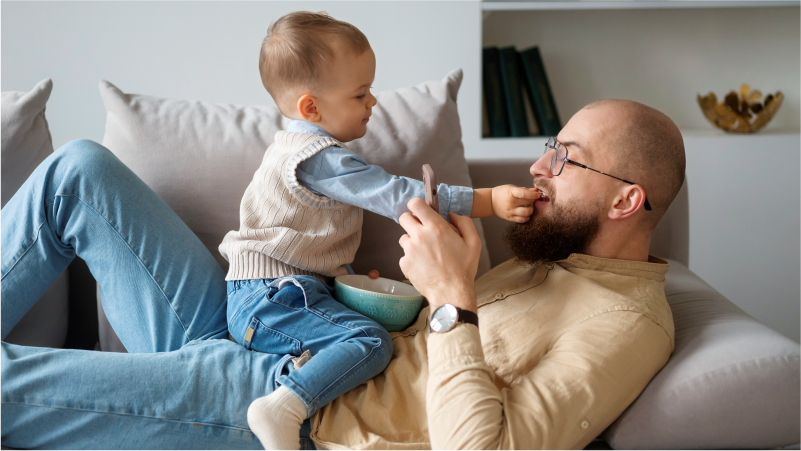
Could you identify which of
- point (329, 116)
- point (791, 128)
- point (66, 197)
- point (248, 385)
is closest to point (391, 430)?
point (248, 385)

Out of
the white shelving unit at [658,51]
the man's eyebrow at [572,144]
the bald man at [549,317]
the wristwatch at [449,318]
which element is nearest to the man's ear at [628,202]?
the bald man at [549,317]

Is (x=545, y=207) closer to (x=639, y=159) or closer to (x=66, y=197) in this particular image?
(x=639, y=159)

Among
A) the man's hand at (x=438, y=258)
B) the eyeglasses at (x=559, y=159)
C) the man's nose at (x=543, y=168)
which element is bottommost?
the man's hand at (x=438, y=258)

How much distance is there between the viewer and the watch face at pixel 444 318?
964 mm

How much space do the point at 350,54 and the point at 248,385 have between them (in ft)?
2.23

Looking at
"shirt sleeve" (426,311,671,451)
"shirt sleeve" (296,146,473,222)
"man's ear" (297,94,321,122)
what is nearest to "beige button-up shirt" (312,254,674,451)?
"shirt sleeve" (426,311,671,451)

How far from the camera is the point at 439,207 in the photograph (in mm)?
1173

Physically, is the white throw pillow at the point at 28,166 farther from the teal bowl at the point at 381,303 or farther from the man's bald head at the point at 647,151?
the man's bald head at the point at 647,151

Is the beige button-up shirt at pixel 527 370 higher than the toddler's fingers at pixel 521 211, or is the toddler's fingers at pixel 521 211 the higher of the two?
the toddler's fingers at pixel 521 211

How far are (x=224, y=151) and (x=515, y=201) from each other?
74cm

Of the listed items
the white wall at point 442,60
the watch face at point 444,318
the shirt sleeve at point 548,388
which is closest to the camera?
the shirt sleeve at point 548,388

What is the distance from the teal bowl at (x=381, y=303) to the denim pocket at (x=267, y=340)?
6.0 inches

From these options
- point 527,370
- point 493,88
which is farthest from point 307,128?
point 493,88

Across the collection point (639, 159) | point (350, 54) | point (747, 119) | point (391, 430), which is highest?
A: point (350, 54)
